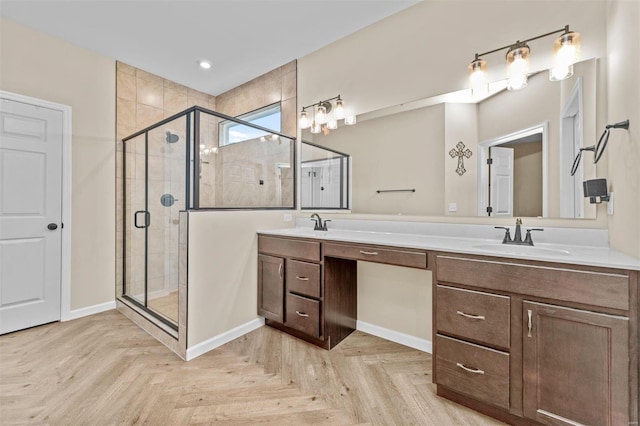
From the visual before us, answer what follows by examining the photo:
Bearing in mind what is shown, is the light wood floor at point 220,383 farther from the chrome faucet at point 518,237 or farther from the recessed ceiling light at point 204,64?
the recessed ceiling light at point 204,64

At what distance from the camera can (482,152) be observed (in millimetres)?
Answer: 2002

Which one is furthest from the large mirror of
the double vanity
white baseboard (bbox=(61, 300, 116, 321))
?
white baseboard (bbox=(61, 300, 116, 321))

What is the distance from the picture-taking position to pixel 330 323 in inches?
87.7

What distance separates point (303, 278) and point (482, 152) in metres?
1.63

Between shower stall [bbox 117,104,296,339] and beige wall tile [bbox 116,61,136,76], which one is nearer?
shower stall [bbox 117,104,296,339]

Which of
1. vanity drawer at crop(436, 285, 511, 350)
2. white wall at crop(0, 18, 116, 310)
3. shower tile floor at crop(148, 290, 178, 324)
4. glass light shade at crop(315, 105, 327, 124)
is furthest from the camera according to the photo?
glass light shade at crop(315, 105, 327, 124)

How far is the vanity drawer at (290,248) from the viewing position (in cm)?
221

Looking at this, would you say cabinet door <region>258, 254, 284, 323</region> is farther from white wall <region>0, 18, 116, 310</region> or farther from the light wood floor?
white wall <region>0, 18, 116, 310</region>

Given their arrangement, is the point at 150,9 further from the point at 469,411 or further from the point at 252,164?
the point at 469,411

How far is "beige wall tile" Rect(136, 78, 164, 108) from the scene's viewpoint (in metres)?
3.38

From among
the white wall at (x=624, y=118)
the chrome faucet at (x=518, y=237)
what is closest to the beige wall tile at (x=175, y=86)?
the chrome faucet at (x=518, y=237)

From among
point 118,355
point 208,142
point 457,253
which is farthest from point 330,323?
point 208,142

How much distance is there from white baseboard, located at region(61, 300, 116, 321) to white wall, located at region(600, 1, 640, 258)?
420 centimetres

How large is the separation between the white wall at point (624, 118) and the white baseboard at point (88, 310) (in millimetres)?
4200
